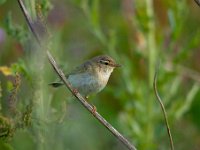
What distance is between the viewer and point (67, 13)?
7.45m

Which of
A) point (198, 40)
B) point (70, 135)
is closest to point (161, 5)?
point (198, 40)

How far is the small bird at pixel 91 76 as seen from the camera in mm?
4254

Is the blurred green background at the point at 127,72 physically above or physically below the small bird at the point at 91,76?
below

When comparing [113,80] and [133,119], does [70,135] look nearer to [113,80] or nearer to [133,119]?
[133,119]

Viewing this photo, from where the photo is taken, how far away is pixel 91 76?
442cm

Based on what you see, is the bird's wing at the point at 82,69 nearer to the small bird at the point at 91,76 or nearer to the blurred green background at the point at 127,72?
the small bird at the point at 91,76

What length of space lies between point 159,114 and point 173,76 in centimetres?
32

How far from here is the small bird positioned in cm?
425

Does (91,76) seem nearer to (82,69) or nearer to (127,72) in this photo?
(82,69)

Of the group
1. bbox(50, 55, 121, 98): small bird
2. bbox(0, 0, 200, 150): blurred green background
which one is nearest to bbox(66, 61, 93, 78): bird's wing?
bbox(50, 55, 121, 98): small bird

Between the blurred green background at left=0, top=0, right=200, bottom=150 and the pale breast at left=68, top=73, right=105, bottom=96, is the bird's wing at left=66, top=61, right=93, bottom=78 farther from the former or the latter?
the blurred green background at left=0, top=0, right=200, bottom=150

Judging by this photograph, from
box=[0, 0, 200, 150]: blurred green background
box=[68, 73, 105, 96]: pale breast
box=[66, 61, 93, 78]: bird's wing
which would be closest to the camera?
box=[0, 0, 200, 150]: blurred green background

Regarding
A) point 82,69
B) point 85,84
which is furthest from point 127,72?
point 85,84

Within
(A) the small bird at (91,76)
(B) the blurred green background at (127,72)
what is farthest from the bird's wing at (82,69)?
(B) the blurred green background at (127,72)
